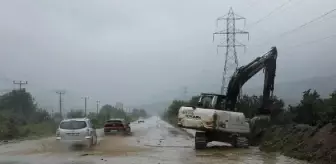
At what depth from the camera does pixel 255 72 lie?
30.2 m

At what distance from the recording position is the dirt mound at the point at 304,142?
18.7 m

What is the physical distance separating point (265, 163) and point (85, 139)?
38.1 feet

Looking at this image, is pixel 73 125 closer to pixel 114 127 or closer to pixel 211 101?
pixel 211 101

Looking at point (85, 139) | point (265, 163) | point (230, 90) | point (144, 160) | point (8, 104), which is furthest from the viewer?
point (8, 104)

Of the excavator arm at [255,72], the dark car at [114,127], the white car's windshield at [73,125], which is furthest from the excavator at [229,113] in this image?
the dark car at [114,127]

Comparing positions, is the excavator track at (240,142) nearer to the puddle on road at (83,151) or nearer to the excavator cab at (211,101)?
the excavator cab at (211,101)

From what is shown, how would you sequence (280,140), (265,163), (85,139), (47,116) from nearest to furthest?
(265,163) < (280,140) < (85,139) < (47,116)

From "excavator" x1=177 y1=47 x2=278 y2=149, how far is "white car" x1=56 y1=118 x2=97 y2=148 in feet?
17.0

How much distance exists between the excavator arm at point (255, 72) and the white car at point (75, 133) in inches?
334

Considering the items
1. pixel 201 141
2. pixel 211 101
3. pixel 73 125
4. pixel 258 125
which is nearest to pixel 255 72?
pixel 258 125

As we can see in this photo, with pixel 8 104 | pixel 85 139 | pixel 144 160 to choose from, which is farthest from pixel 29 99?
pixel 144 160

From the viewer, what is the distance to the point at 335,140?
18.6m

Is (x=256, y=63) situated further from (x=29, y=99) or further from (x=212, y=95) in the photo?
(x=29, y=99)

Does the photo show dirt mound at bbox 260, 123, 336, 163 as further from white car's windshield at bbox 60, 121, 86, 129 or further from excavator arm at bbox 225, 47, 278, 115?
white car's windshield at bbox 60, 121, 86, 129
